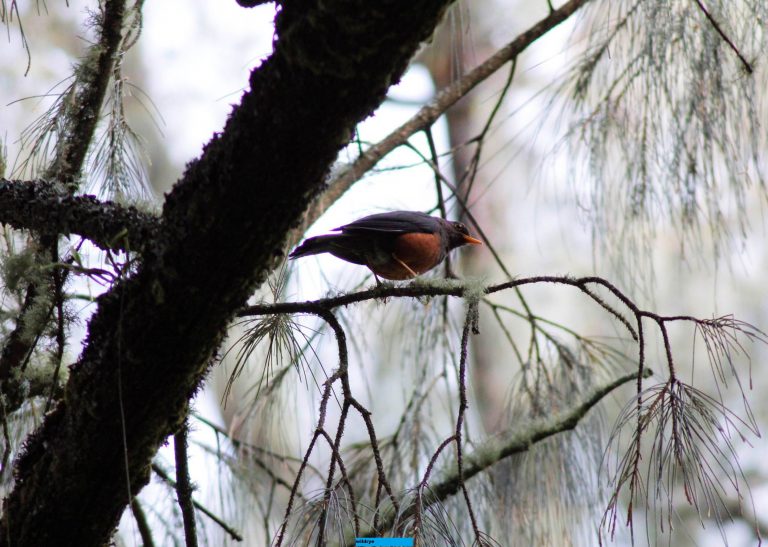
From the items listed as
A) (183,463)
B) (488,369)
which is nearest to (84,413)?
(183,463)

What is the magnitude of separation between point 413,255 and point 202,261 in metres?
1.43

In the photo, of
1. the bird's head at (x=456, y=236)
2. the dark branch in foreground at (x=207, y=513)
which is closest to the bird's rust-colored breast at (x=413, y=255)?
the bird's head at (x=456, y=236)

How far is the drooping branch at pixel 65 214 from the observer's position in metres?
1.12

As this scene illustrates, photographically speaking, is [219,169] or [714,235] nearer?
[219,169]

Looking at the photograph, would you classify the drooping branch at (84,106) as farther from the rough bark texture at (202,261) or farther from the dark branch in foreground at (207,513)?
the dark branch in foreground at (207,513)

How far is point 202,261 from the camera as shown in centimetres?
93

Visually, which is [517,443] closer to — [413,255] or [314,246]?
[413,255]

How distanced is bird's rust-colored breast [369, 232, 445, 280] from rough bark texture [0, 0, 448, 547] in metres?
1.29

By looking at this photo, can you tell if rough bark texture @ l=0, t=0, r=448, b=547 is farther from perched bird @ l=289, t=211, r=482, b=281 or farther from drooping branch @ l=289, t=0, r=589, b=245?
perched bird @ l=289, t=211, r=482, b=281

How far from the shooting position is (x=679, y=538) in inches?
191

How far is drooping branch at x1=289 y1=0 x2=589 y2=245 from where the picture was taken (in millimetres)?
2162

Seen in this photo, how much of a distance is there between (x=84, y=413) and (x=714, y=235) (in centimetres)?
171

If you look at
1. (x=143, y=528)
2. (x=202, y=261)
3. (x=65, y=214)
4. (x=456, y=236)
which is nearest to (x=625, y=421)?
(x=202, y=261)

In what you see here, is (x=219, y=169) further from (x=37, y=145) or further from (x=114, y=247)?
(x=37, y=145)
